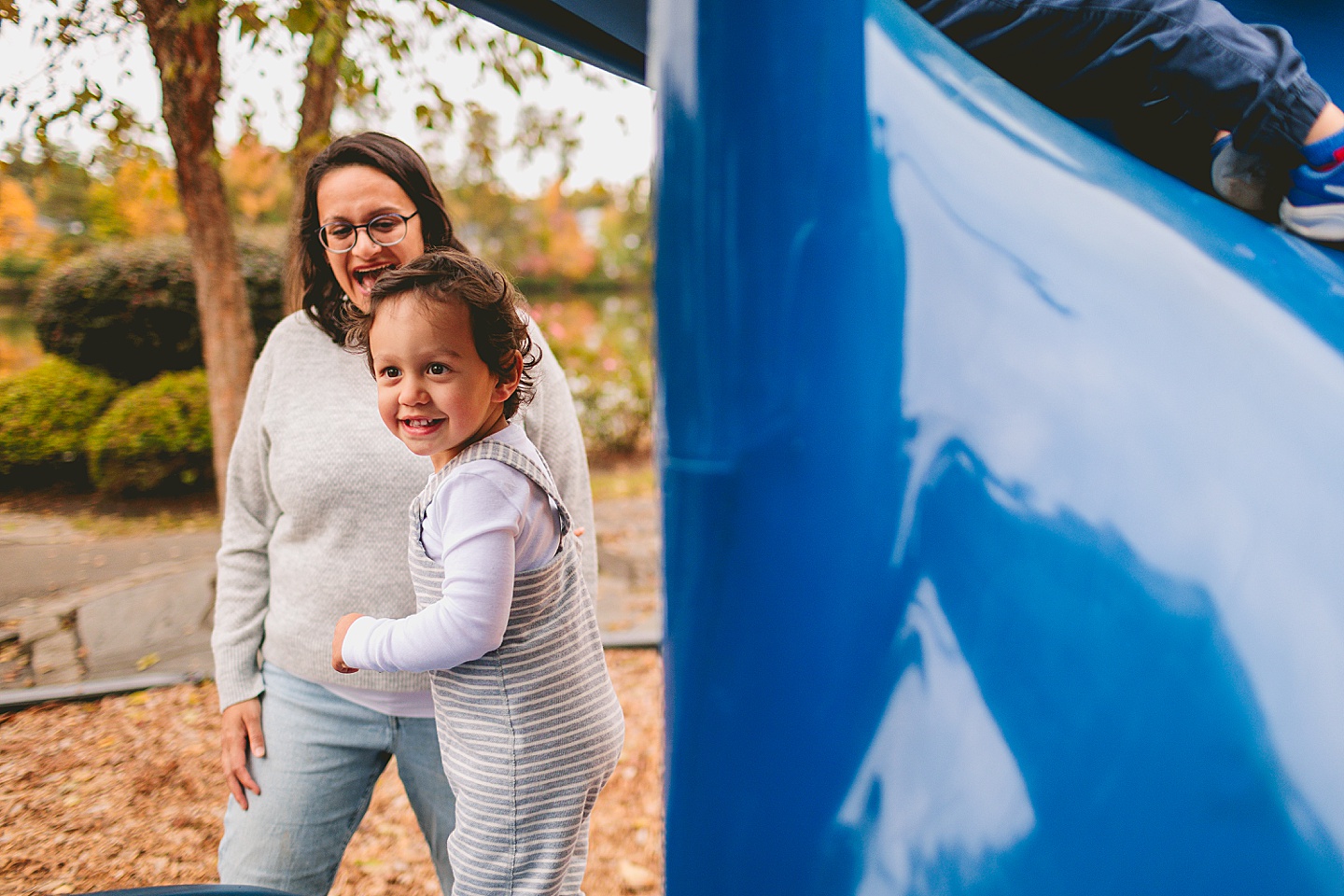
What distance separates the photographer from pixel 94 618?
15.8ft

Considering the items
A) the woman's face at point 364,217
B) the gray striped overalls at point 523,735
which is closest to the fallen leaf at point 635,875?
the gray striped overalls at point 523,735

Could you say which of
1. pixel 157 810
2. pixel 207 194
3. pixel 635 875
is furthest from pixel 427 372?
pixel 207 194

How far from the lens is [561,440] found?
169 cm

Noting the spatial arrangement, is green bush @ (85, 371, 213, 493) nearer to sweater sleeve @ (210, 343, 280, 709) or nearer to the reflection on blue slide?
sweater sleeve @ (210, 343, 280, 709)

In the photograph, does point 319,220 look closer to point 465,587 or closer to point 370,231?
point 370,231

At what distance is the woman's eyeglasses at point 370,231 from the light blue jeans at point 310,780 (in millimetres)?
780

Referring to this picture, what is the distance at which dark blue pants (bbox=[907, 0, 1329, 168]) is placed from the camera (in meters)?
1.06

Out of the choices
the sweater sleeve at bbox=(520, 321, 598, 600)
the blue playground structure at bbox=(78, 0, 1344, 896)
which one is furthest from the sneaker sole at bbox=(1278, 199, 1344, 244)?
the sweater sleeve at bbox=(520, 321, 598, 600)

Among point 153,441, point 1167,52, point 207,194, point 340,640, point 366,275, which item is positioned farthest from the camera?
point 153,441

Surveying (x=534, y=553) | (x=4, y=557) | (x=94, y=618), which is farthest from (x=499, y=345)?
(x=4, y=557)

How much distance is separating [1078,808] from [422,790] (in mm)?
1218

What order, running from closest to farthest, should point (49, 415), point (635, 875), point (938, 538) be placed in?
point (938, 538), point (635, 875), point (49, 415)

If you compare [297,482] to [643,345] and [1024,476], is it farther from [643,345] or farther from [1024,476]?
[643,345]

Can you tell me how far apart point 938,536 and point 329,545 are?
114cm
